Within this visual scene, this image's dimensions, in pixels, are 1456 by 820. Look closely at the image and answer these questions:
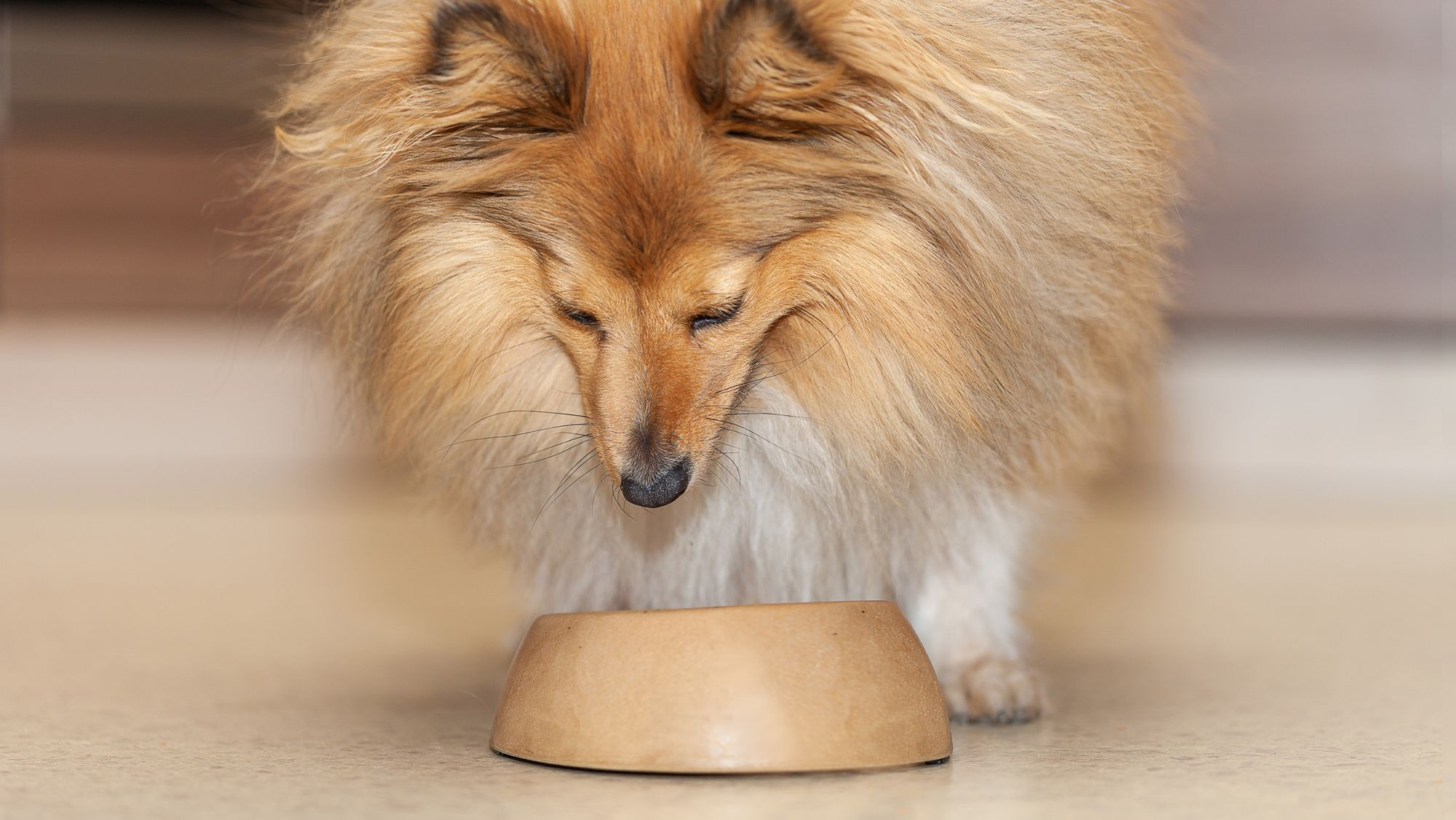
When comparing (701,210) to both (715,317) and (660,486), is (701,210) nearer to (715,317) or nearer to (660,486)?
(715,317)

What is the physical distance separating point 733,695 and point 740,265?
1.61 feet

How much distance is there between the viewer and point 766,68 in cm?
167

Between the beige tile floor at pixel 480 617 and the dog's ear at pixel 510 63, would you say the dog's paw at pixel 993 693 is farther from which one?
the dog's ear at pixel 510 63

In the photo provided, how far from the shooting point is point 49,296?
588cm

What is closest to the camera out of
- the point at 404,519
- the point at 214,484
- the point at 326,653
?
the point at 326,653

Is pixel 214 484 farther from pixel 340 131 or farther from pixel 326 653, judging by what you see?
pixel 340 131

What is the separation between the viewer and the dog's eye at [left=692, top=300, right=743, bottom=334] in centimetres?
174

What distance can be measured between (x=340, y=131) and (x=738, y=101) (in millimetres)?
537

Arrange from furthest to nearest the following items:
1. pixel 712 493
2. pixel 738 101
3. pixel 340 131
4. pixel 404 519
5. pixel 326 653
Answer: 1. pixel 404 519
2. pixel 326 653
3. pixel 712 493
4. pixel 340 131
5. pixel 738 101

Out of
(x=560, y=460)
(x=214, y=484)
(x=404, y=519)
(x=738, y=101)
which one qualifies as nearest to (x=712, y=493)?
(x=560, y=460)

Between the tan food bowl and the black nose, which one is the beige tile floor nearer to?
the tan food bowl

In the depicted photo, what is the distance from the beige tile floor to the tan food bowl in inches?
1.3

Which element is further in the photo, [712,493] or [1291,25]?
[1291,25]

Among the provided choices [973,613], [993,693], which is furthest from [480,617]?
[993,693]
